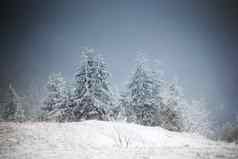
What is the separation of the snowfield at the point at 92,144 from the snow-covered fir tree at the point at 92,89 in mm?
13611

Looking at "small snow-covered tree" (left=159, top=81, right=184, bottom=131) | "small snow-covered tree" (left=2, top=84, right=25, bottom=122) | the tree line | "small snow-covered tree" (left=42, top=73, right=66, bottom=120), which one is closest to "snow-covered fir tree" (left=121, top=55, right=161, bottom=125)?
the tree line

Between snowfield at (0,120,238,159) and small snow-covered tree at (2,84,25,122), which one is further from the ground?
small snow-covered tree at (2,84,25,122)

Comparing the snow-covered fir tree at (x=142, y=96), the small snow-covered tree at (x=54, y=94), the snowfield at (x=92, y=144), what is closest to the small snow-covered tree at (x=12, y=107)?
the small snow-covered tree at (x=54, y=94)

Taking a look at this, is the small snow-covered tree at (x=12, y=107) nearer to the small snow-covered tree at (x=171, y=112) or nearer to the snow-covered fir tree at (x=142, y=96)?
the snow-covered fir tree at (x=142, y=96)

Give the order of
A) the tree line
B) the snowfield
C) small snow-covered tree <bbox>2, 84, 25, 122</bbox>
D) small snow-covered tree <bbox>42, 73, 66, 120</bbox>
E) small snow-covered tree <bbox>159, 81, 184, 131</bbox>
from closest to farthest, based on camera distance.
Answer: the snowfield
the tree line
small snow-covered tree <bbox>159, 81, 184, 131</bbox>
small snow-covered tree <bbox>42, 73, 66, 120</bbox>
small snow-covered tree <bbox>2, 84, 25, 122</bbox>

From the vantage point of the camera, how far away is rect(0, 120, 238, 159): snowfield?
10891 mm

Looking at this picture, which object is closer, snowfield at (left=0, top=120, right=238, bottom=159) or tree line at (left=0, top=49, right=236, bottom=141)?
snowfield at (left=0, top=120, right=238, bottom=159)

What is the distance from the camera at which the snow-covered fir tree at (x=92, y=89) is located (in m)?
31.3

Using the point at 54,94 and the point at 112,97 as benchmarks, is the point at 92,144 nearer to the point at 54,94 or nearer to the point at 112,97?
the point at 112,97

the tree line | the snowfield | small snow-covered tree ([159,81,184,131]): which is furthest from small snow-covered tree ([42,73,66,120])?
the snowfield

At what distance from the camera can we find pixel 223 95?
544ft

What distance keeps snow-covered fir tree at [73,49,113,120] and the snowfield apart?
1361 cm

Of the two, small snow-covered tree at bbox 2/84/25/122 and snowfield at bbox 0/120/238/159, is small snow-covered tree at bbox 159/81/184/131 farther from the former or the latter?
small snow-covered tree at bbox 2/84/25/122

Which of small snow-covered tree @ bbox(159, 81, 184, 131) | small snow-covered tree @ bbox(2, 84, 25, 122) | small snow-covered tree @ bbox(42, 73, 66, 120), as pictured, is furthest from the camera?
small snow-covered tree @ bbox(2, 84, 25, 122)
